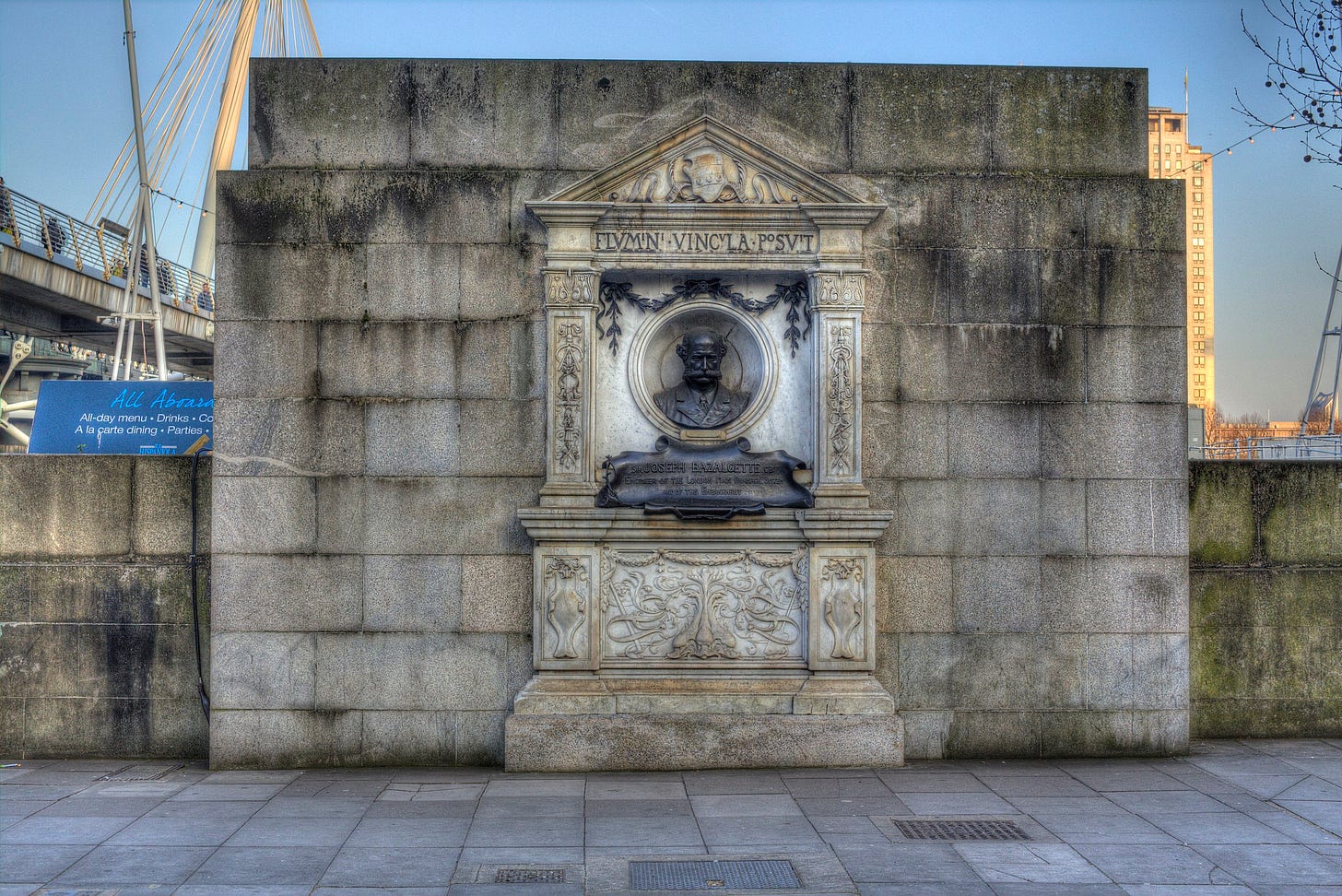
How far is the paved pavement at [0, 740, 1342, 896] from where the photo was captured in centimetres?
730

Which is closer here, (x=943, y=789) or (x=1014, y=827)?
(x=1014, y=827)

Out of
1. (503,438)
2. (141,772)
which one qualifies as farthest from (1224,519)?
(141,772)

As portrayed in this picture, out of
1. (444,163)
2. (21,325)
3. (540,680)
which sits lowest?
(540,680)

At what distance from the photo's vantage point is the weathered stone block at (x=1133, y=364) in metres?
10.7

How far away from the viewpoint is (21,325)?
45.0 metres

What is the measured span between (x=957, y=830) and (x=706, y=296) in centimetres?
532

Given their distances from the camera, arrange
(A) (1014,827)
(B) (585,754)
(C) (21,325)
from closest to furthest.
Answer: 1. (A) (1014,827)
2. (B) (585,754)
3. (C) (21,325)

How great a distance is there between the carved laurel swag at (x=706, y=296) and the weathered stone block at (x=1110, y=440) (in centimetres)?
254

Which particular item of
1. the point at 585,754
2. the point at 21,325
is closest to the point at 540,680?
the point at 585,754

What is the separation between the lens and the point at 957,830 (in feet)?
27.5

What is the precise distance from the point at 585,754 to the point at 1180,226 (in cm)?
759

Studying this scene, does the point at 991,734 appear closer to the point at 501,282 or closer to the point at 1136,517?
the point at 1136,517

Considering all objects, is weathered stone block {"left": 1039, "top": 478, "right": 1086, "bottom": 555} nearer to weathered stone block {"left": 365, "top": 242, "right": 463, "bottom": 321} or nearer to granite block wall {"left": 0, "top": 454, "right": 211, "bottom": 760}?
weathered stone block {"left": 365, "top": 242, "right": 463, "bottom": 321}

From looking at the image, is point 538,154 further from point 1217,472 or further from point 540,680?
point 1217,472
